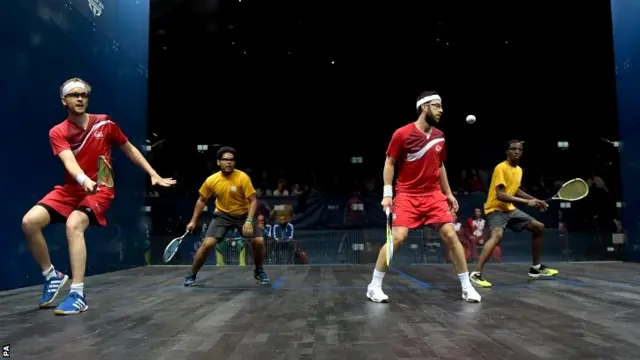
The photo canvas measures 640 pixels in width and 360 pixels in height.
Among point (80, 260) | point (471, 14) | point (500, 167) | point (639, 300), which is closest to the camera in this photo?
point (80, 260)

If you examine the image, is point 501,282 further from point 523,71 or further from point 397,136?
point 523,71

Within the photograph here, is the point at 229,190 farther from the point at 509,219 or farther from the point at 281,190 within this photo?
the point at 281,190

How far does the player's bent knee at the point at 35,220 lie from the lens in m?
2.97

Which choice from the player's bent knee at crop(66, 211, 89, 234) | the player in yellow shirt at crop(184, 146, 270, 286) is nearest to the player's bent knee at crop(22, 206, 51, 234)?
the player's bent knee at crop(66, 211, 89, 234)

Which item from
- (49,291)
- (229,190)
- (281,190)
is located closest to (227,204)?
(229,190)

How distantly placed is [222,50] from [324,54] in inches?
88.9

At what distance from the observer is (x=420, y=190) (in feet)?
11.2

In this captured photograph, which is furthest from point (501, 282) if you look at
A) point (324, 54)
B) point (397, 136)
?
point (324, 54)

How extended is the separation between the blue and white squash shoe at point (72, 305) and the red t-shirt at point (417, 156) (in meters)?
2.18

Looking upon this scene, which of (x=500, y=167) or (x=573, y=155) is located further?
(x=573, y=155)

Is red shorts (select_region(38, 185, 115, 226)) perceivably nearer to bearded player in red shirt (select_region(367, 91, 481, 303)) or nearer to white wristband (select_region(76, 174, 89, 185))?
white wristband (select_region(76, 174, 89, 185))

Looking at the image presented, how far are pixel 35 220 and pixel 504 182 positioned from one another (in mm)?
3784

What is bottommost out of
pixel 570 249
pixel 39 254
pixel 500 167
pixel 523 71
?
pixel 570 249

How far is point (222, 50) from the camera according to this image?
10.8 metres
